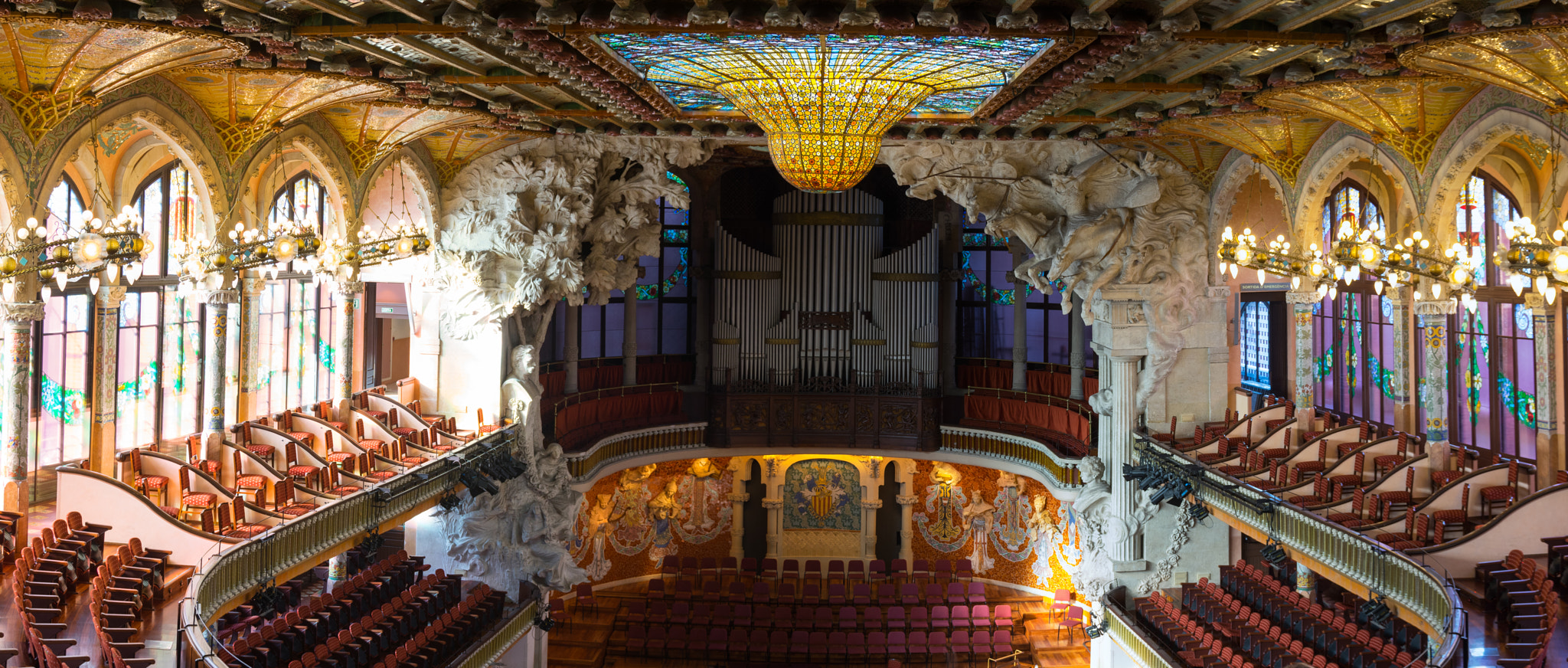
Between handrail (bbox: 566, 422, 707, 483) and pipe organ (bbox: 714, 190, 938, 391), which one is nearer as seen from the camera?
handrail (bbox: 566, 422, 707, 483)

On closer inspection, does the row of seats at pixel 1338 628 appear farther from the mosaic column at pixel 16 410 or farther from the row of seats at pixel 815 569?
the mosaic column at pixel 16 410

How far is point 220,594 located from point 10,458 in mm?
3112

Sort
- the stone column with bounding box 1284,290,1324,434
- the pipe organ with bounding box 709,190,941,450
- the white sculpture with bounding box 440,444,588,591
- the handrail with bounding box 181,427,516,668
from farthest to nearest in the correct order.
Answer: the pipe organ with bounding box 709,190,941,450
the white sculpture with bounding box 440,444,588,591
the stone column with bounding box 1284,290,1324,434
the handrail with bounding box 181,427,516,668

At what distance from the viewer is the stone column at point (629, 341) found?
27125 millimetres

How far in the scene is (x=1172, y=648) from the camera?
60.6 feet

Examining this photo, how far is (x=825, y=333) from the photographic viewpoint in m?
→ 27.1

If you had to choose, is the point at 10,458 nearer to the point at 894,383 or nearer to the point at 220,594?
the point at 220,594

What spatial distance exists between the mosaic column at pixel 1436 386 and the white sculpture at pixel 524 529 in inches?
571

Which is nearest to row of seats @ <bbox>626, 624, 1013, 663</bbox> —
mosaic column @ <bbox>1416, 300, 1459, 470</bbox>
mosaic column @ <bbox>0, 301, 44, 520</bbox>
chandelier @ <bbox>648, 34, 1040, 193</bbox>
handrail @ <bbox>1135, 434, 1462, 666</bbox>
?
handrail @ <bbox>1135, 434, 1462, 666</bbox>

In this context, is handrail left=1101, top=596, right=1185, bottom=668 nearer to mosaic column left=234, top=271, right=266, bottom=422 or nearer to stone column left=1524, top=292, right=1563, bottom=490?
stone column left=1524, top=292, right=1563, bottom=490

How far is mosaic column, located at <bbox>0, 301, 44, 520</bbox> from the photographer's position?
13.1 m

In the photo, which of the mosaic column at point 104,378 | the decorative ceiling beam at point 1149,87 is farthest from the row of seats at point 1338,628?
the mosaic column at point 104,378

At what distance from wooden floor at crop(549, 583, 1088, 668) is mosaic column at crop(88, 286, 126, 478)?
8850mm

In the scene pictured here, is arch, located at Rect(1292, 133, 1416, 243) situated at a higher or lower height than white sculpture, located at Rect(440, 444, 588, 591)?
higher
